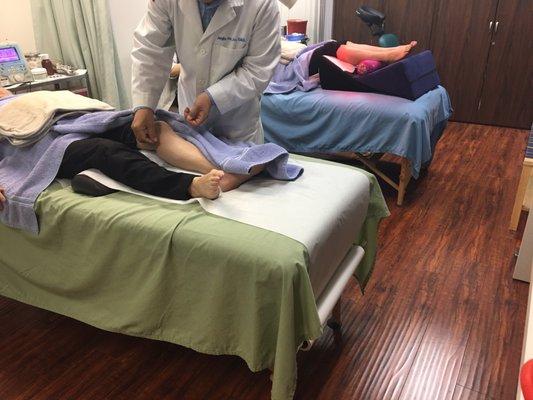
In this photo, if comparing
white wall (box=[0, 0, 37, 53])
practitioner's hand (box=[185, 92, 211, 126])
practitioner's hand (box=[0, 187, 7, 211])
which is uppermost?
white wall (box=[0, 0, 37, 53])

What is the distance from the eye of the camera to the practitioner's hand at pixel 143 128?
1.47m

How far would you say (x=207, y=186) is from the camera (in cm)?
121

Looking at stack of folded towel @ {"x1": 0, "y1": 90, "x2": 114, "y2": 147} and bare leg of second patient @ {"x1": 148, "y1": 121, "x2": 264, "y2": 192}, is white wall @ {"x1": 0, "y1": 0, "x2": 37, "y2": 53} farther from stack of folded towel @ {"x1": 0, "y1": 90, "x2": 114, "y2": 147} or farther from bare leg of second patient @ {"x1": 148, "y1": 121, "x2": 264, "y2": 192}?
bare leg of second patient @ {"x1": 148, "y1": 121, "x2": 264, "y2": 192}

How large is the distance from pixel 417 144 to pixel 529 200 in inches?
23.8

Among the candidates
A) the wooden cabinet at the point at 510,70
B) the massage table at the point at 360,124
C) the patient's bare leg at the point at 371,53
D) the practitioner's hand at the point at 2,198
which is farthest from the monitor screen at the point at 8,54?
the wooden cabinet at the point at 510,70

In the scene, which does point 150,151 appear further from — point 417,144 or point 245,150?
point 417,144

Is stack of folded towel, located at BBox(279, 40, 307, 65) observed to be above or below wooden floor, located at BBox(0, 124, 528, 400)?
above

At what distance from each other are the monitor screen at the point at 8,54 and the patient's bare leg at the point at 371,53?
1.93 m

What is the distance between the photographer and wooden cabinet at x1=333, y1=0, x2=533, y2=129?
3848mm

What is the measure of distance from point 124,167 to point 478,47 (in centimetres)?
373

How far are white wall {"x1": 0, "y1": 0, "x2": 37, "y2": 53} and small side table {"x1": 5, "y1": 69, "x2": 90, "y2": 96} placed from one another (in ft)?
1.05

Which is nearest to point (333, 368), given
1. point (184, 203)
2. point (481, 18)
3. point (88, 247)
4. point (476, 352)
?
point (476, 352)

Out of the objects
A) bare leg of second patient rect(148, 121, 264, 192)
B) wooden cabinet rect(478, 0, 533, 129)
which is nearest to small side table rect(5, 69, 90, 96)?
bare leg of second patient rect(148, 121, 264, 192)

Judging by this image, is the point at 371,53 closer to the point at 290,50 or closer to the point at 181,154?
the point at 290,50
